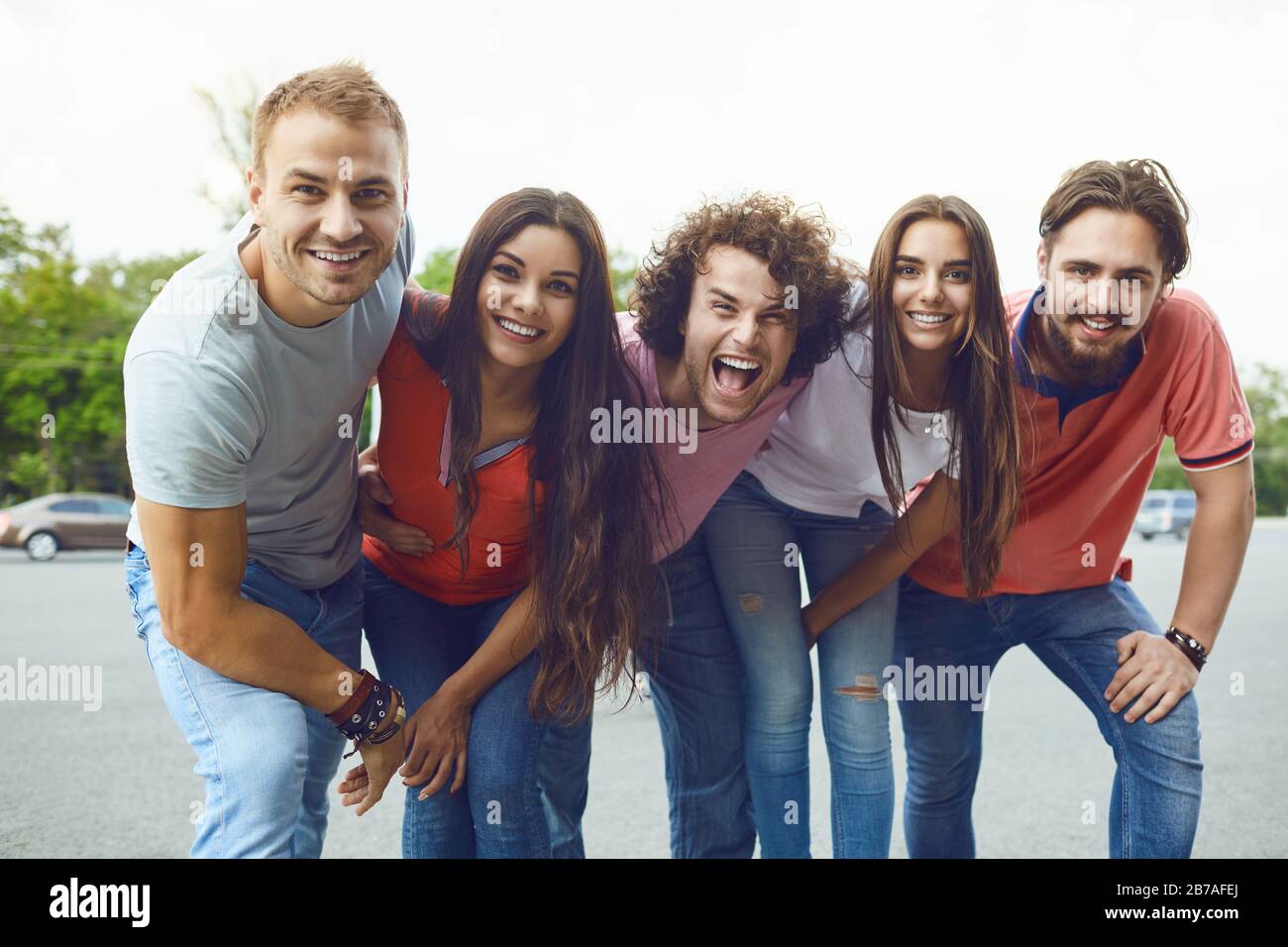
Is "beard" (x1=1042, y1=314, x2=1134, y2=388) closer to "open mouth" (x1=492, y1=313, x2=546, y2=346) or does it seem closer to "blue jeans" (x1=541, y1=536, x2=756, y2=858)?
"blue jeans" (x1=541, y1=536, x2=756, y2=858)

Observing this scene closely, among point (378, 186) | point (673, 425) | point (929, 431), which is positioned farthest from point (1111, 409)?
point (378, 186)

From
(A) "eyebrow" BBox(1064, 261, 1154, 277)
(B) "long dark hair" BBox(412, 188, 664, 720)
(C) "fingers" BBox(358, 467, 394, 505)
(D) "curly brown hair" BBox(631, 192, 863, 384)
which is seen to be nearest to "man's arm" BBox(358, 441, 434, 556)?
(C) "fingers" BBox(358, 467, 394, 505)

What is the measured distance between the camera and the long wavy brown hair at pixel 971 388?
2.92m

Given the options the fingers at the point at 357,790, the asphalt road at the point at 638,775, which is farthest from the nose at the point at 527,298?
the asphalt road at the point at 638,775

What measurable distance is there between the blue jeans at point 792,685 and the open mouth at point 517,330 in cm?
92

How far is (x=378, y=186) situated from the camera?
2.58 meters

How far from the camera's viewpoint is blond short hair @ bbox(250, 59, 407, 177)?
2.49 meters

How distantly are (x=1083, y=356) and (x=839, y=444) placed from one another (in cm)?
74

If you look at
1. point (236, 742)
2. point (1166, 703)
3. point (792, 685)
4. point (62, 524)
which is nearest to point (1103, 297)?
point (1166, 703)

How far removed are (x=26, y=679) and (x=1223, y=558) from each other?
715 centimetres

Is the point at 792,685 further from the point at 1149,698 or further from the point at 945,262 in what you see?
the point at 945,262

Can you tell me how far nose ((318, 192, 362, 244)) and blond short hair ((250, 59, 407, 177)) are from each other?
197 millimetres

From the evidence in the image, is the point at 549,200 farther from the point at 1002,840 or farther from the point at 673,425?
the point at 1002,840

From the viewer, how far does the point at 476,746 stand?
2879 mm
